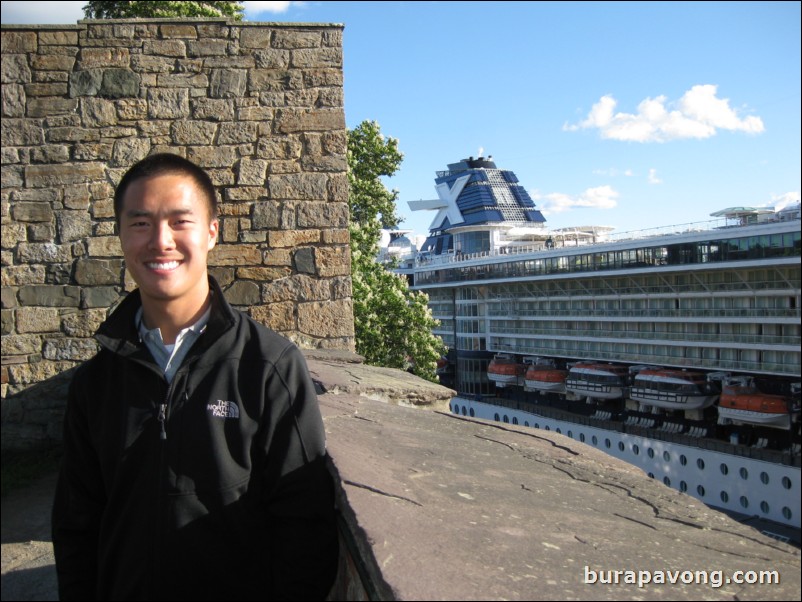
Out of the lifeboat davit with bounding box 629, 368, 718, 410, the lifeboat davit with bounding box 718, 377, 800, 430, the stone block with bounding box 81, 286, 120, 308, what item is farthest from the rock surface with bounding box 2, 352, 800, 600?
the lifeboat davit with bounding box 629, 368, 718, 410

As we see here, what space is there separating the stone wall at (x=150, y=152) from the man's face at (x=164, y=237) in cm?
261

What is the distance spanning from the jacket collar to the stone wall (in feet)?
8.57

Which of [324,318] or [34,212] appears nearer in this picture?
[34,212]

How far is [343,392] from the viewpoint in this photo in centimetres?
274

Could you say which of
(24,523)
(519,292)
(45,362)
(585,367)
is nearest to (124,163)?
(45,362)

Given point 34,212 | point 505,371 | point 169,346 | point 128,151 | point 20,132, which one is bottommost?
point 505,371

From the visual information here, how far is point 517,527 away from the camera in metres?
1.33

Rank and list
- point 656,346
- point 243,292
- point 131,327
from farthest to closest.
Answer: point 656,346, point 243,292, point 131,327

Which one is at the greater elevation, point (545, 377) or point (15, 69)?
point (15, 69)

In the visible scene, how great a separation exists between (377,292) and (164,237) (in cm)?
769

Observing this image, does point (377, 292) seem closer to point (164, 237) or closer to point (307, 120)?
point (307, 120)

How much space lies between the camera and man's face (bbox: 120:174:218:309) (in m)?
1.47

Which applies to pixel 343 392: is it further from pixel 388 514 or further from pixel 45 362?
pixel 45 362

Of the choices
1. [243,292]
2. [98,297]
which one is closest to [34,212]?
[98,297]
